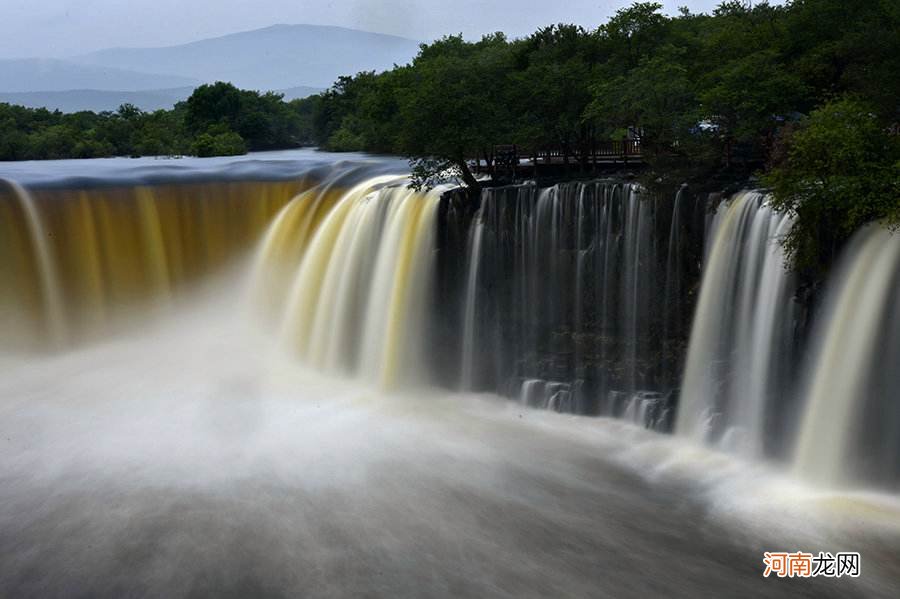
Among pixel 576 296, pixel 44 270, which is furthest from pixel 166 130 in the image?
pixel 576 296

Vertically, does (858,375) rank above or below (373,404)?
above

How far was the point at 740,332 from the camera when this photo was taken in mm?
13859

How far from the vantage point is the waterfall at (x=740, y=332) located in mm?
13320

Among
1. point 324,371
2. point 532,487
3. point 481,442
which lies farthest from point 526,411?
point 324,371

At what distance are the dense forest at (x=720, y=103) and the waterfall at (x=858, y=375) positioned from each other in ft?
2.06

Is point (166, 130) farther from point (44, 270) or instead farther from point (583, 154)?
point (583, 154)

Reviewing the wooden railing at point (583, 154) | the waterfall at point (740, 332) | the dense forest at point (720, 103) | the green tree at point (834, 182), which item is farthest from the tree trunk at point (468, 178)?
the green tree at point (834, 182)

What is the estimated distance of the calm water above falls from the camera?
11211 millimetres

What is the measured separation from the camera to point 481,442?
15234 millimetres

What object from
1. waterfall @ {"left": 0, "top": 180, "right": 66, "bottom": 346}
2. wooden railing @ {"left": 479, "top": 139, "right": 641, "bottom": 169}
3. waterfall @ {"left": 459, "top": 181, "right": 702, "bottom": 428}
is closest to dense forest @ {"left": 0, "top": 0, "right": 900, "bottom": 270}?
wooden railing @ {"left": 479, "top": 139, "right": 641, "bottom": 169}

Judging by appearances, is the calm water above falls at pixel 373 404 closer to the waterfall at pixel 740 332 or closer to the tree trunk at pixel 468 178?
the waterfall at pixel 740 332

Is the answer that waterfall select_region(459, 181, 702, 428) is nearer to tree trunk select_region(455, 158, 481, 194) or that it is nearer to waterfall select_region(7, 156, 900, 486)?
waterfall select_region(7, 156, 900, 486)

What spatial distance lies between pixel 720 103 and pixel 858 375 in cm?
721

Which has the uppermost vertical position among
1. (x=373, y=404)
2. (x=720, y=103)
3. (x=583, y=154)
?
(x=720, y=103)
